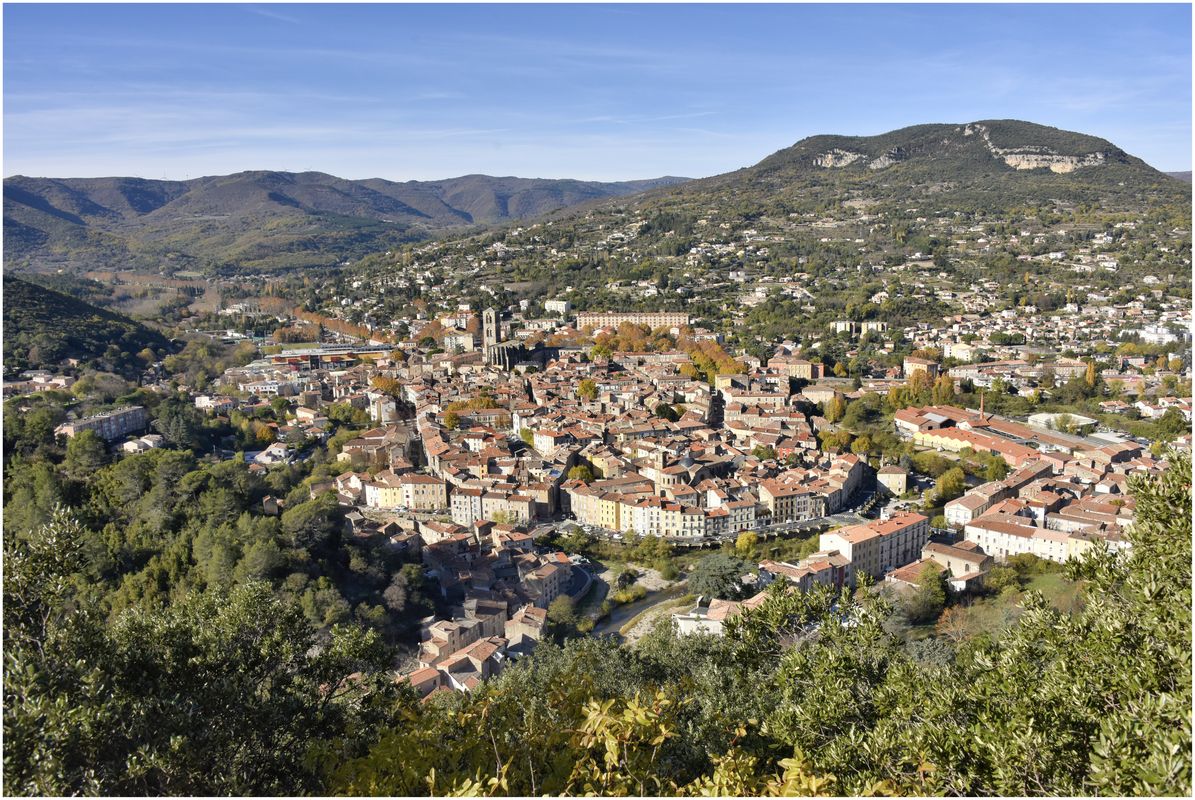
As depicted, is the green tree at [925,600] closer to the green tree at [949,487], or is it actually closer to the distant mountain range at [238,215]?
the green tree at [949,487]

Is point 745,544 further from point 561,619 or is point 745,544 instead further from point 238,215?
point 238,215

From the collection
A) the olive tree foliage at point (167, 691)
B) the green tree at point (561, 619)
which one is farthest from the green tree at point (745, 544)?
the olive tree foliage at point (167, 691)

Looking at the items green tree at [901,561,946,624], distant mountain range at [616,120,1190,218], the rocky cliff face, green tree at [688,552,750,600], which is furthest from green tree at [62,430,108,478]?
the rocky cliff face

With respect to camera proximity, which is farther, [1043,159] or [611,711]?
[1043,159]

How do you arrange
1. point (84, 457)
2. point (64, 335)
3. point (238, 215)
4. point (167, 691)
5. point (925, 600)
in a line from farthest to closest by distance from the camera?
point (238, 215), point (64, 335), point (84, 457), point (925, 600), point (167, 691)

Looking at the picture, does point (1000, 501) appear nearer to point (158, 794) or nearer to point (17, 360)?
point (158, 794)

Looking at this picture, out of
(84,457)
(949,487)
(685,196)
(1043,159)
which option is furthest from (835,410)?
(1043,159)

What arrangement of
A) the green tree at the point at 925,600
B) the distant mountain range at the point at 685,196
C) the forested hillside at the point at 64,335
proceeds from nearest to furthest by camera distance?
the green tree at the point at 925,600, the forested hillside at the point at 64,335, the distant mountain range at the point at 685,196
